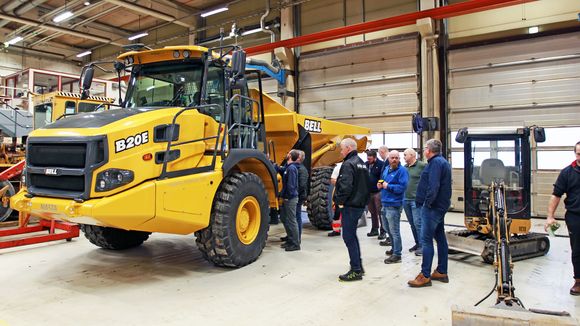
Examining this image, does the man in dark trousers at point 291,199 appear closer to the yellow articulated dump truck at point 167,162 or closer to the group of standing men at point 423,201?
the yellow articulated dump truck at point 167,162

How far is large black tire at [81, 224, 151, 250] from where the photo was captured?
6553 mm

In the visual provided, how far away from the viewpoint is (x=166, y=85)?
5.92 metres

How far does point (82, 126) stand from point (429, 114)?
33.0 ft

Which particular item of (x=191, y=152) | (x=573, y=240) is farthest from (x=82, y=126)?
(x=573, y=240)

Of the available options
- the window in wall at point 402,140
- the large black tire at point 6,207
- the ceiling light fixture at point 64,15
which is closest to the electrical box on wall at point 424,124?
the window in wall at point 402,140

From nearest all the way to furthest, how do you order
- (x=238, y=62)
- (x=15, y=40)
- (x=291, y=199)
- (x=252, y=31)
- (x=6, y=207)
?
1. (x=238, y=62)
2. (x=291, y=199)
3. (x=6, y=207)
4. (x=252, y=31)
5. (x=15, y=40)

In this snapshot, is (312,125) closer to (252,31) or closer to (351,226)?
(351,226)

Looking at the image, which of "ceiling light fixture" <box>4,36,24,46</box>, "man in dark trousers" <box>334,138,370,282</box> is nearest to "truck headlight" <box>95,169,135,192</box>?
"man in dark trousers" <box>334,138,370,282</box>

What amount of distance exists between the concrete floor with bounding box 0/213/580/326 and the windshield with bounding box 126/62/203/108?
230 centimetres

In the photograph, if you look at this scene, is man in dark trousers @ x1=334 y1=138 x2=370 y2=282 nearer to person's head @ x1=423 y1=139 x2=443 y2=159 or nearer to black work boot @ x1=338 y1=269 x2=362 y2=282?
black work boot @ x1=338 y1=269 x2=362 y2=282

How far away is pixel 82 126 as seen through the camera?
15.3 feet

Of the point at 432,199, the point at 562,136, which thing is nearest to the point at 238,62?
the point at 432,199

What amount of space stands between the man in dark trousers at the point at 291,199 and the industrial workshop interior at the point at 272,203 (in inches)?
1.4

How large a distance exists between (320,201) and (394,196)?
2.59 metres
